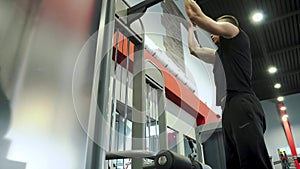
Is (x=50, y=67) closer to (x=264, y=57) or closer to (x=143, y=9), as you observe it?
(x=143, y=9)

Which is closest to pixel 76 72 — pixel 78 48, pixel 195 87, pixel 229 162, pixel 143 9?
pixel 78 48

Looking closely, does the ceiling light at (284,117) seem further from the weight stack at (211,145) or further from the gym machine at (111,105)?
the gym machine at (111,105)

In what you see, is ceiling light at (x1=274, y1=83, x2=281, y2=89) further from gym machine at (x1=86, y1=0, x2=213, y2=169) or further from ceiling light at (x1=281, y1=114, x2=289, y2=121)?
gym machine at (x1=86, y1=0, x2=213, y2=169)

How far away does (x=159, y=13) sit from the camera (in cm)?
459

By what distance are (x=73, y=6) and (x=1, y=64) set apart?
0.30 meters

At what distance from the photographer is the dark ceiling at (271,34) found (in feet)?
18.0

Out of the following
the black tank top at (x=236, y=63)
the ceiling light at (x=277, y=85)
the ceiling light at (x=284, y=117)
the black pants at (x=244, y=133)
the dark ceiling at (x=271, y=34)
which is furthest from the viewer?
the ceiling light at (x=284, y=117)

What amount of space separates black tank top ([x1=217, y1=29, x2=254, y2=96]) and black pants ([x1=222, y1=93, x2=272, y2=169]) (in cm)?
5

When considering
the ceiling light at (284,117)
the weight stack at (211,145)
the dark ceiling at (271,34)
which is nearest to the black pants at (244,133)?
the weight stack at (211,145)

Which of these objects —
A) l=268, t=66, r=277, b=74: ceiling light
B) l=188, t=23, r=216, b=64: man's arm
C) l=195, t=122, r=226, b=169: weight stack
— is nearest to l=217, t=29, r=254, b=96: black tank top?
l=188, t=23, r=216, b=64: man's arm

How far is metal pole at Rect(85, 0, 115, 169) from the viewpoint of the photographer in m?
0.65

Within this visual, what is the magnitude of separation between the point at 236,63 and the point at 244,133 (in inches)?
16.0

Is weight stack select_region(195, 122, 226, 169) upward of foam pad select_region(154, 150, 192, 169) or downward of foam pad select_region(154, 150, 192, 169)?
upward

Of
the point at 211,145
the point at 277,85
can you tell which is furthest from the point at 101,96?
the point at 277,85
